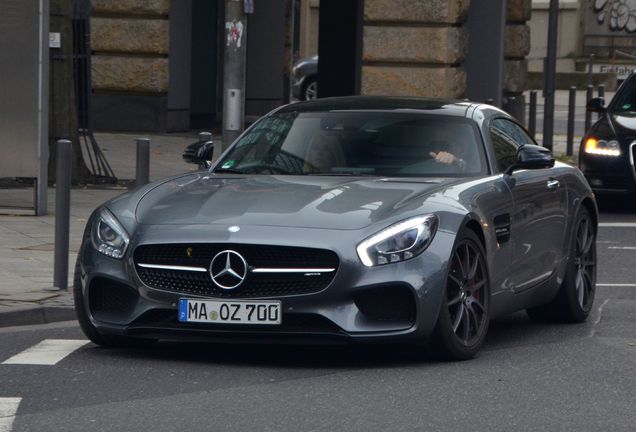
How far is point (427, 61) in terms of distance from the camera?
22.8 m

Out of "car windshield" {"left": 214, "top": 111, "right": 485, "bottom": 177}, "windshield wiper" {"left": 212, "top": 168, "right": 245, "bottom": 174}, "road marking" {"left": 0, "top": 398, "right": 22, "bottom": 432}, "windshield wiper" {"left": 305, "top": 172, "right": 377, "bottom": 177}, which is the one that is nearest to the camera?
"road marking" {"left": 0, "top": 398, "right": 22, "bottom": 432}

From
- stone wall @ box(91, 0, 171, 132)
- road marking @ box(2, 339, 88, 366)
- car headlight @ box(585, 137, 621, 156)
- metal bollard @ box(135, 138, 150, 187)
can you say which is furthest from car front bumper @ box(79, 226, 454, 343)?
stone wall @ box(91, 0, 171, 132)

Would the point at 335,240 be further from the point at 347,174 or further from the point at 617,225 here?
the point at 617,225

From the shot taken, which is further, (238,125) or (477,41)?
(477,41)

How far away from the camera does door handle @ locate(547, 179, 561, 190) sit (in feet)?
31.3

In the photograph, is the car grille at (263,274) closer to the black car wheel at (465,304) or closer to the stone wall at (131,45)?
the black car wheel at (465,304)

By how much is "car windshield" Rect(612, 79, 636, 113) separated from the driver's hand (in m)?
9.47

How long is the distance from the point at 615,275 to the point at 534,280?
341 centimetres

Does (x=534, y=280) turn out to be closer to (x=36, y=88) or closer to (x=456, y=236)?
(x=456, y=236)

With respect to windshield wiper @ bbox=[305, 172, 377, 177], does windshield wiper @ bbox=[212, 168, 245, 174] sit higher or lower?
lower

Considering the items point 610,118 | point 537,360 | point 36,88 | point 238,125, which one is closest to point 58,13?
point 36,88

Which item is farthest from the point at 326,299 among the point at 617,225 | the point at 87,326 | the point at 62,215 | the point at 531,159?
the point at 617,225

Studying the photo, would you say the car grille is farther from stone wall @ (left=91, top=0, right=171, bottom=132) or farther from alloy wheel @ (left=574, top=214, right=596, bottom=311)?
stone wall @ (left=91, top=0, right=171, bottom=132)

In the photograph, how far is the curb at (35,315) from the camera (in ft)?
30.4
